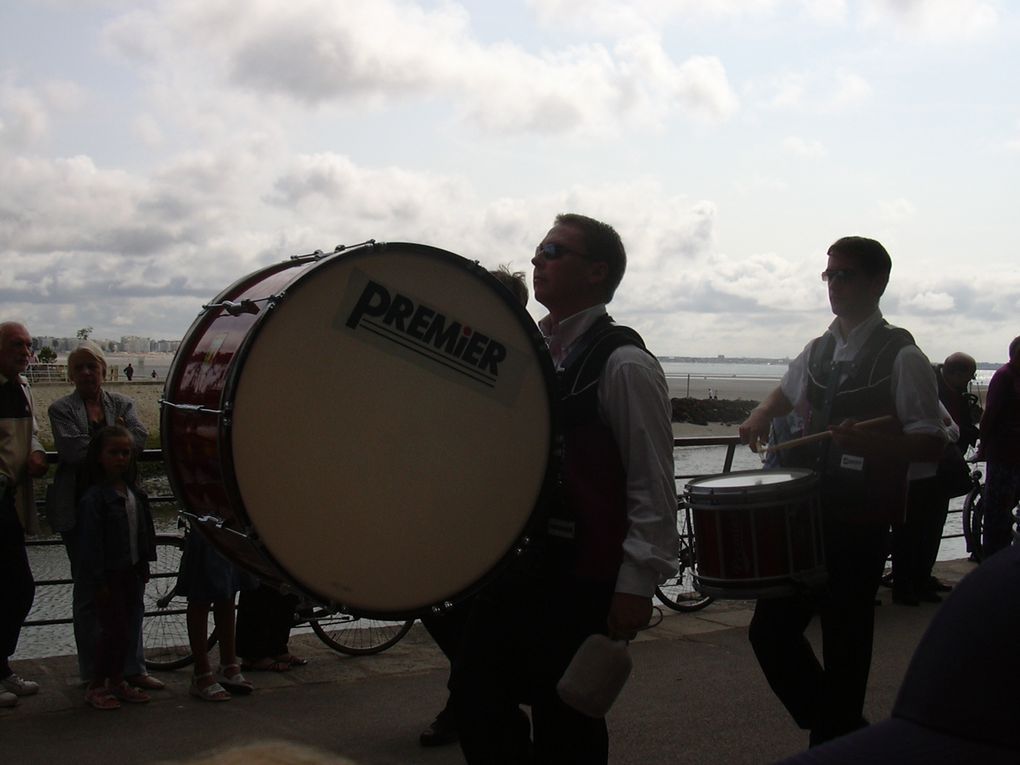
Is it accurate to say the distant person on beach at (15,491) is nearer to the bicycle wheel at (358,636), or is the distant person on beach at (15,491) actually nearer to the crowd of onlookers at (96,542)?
the crowd of onlookers at (96,542)

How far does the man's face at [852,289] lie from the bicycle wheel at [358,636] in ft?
10.4

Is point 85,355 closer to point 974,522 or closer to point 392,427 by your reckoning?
point 392,427

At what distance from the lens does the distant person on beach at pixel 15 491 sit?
211 inches

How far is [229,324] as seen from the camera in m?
2.97

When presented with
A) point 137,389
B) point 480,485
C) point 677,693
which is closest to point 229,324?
point 480,485

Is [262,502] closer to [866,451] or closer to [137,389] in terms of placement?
[866,451]

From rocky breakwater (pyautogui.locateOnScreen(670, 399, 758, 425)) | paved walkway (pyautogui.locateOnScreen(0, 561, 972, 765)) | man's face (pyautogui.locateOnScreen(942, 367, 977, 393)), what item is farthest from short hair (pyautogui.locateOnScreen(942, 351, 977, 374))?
rocky breakwater (pyautogui.locateOnScreen(670, 399, 758, 425))

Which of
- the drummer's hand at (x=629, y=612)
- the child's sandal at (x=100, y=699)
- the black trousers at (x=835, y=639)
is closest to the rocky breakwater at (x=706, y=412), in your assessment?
the child's sandal at (x=100, y=699)

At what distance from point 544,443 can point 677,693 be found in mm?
3048

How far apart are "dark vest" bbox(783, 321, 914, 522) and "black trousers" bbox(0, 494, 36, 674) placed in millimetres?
3556

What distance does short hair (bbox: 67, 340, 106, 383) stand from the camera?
568 centimetres

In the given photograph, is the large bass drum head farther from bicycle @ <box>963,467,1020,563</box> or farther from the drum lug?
bicycle @ <box>963,467,1020,563</box>

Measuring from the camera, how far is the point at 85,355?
18.7ft

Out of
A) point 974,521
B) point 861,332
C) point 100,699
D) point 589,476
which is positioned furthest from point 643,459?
point 974,521
